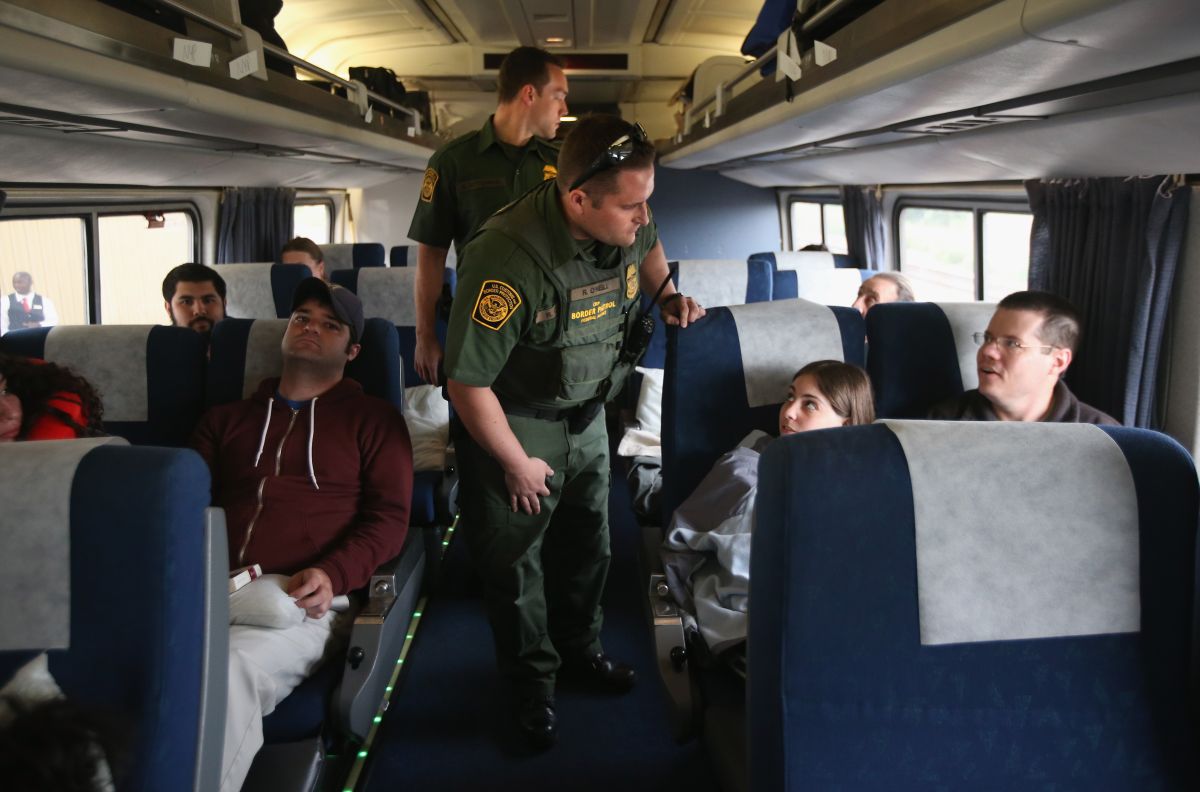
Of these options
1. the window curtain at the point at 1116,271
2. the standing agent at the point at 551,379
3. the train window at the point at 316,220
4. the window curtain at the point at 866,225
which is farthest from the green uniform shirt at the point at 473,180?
the train window at the point at 316,220

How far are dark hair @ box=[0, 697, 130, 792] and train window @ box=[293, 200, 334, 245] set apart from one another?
31.1 feet

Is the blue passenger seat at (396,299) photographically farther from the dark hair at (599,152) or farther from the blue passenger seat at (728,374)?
the dark hair at (599,152)

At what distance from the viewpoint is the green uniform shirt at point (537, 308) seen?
7.14 ft

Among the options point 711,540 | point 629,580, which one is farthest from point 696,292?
point 711,540

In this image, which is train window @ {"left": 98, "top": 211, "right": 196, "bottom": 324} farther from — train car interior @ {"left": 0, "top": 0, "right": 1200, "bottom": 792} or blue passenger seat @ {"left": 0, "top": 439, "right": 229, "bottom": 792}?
blue passenger seat @ {"left": 0, "top": 439, "right": 229, "bottom": 792}

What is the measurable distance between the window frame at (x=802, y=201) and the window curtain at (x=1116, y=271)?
15.0ft

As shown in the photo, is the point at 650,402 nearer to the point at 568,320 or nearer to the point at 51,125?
the point at 568,320

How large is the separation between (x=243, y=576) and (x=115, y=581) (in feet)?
3.61

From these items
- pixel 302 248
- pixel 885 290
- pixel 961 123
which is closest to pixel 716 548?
pixel 961 123

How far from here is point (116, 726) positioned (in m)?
1.25

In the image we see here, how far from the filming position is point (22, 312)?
15.5 ft

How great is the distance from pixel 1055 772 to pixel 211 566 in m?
1.34

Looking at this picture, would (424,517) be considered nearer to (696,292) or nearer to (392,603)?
(392,603)

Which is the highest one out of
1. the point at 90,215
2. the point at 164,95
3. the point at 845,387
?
the point at 164,95
